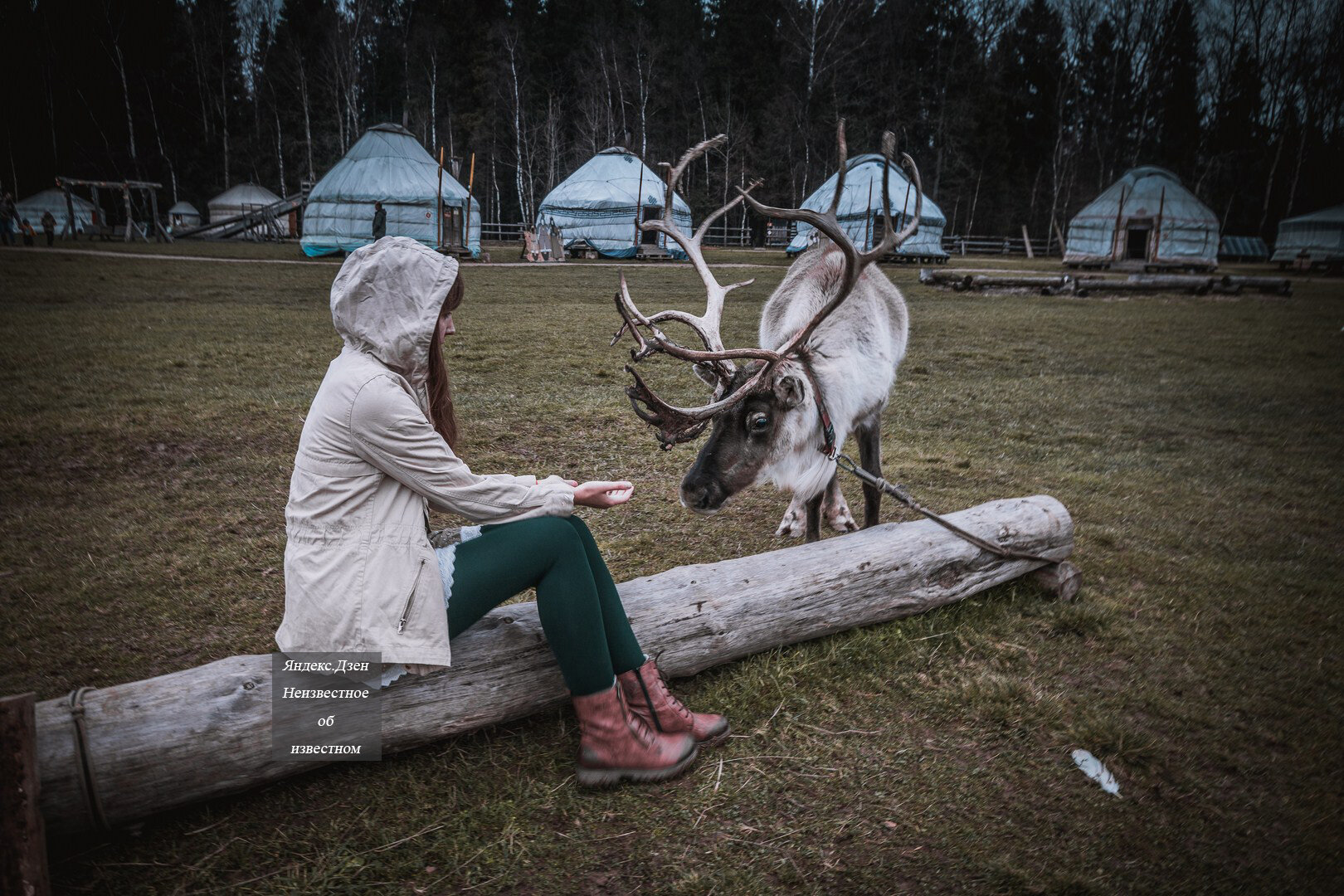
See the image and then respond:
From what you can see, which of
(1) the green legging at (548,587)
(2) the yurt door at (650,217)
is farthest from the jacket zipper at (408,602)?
(2) the yurt door at (650,217)

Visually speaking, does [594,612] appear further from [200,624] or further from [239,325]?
[239,325]

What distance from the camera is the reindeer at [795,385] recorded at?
12.9 ft

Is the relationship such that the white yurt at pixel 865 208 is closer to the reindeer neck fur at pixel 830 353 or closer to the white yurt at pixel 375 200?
the white yurt at pixel 375 200

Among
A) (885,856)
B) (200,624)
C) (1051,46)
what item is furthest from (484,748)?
(1051,46)

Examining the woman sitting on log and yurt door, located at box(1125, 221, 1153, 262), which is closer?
the woman sitting on log

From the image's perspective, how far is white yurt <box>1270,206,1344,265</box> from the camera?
31373 mm

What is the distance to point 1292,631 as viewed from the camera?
3.81 metres

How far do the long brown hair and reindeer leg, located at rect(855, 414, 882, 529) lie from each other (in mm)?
2779

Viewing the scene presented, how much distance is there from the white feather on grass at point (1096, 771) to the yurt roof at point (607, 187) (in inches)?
1161

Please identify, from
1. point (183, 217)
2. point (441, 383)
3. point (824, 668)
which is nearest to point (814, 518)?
point (824, 668)

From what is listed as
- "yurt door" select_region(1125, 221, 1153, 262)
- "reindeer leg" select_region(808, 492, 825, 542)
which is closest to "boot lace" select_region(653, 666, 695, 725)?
"reindeer leg" select_region(808, 492, 825, 542)

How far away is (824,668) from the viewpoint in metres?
3.34

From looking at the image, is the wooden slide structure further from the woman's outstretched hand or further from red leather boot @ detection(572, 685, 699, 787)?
red leather boot @ detection(572, 685, 699, 787)

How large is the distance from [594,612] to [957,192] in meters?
48.7
